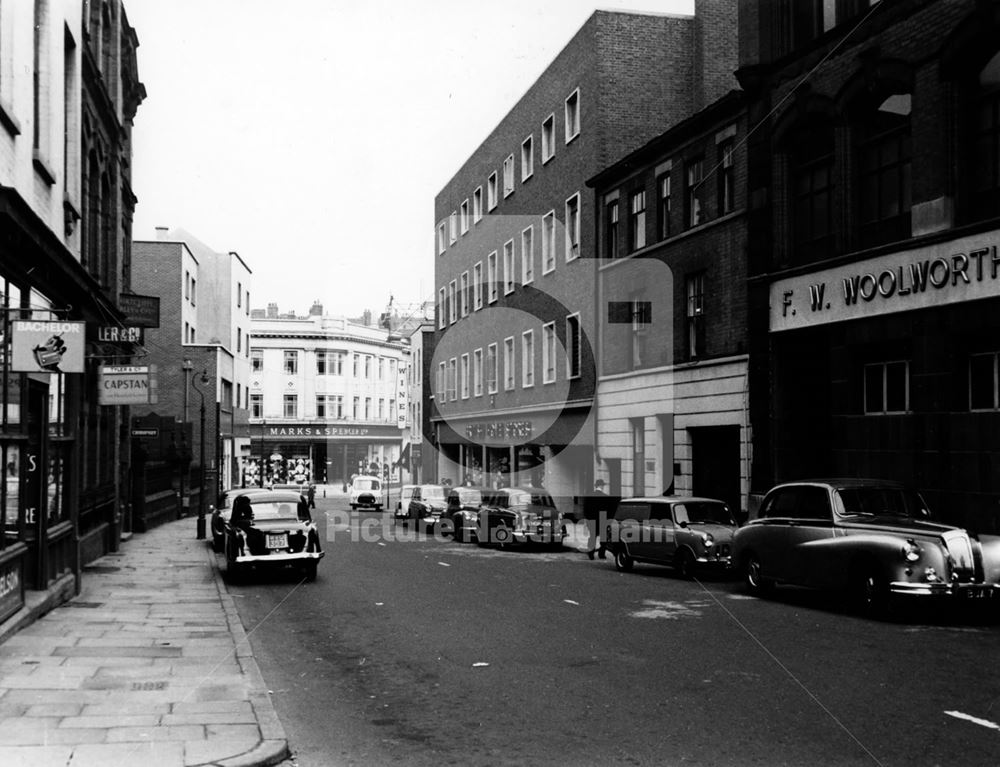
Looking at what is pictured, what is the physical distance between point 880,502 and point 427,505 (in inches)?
908

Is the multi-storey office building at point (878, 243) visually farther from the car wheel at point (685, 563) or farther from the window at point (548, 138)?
the window at point (548, 138)

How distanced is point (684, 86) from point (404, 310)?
77555mm

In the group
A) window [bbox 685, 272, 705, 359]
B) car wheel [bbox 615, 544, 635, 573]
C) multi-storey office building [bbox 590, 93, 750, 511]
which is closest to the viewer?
car wheel [bbox 615, 544, 635, 573]

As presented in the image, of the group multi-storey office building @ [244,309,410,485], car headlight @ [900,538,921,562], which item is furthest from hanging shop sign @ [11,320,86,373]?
multi-storey office building @ [244,309,410,485]

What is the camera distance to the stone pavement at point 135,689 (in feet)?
22.0

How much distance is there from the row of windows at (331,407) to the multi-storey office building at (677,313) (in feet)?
183

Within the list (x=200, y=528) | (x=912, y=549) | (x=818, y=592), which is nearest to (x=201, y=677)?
(x=912, y=549)

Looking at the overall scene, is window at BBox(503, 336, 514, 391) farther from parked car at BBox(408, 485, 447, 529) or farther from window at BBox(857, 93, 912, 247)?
window at BBox(857, 93, 912, 247)

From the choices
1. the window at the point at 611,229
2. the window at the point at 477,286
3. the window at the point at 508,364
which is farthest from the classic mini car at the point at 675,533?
the window at the point at 477,286

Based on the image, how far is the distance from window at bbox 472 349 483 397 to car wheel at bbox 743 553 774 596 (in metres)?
31.8

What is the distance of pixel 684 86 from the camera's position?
34.5 meters

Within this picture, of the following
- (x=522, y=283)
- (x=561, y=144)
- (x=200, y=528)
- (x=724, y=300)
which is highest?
(x=561, y=144)

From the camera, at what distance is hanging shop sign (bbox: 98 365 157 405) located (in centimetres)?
2048

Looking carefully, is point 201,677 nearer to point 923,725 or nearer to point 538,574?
point 923,725
